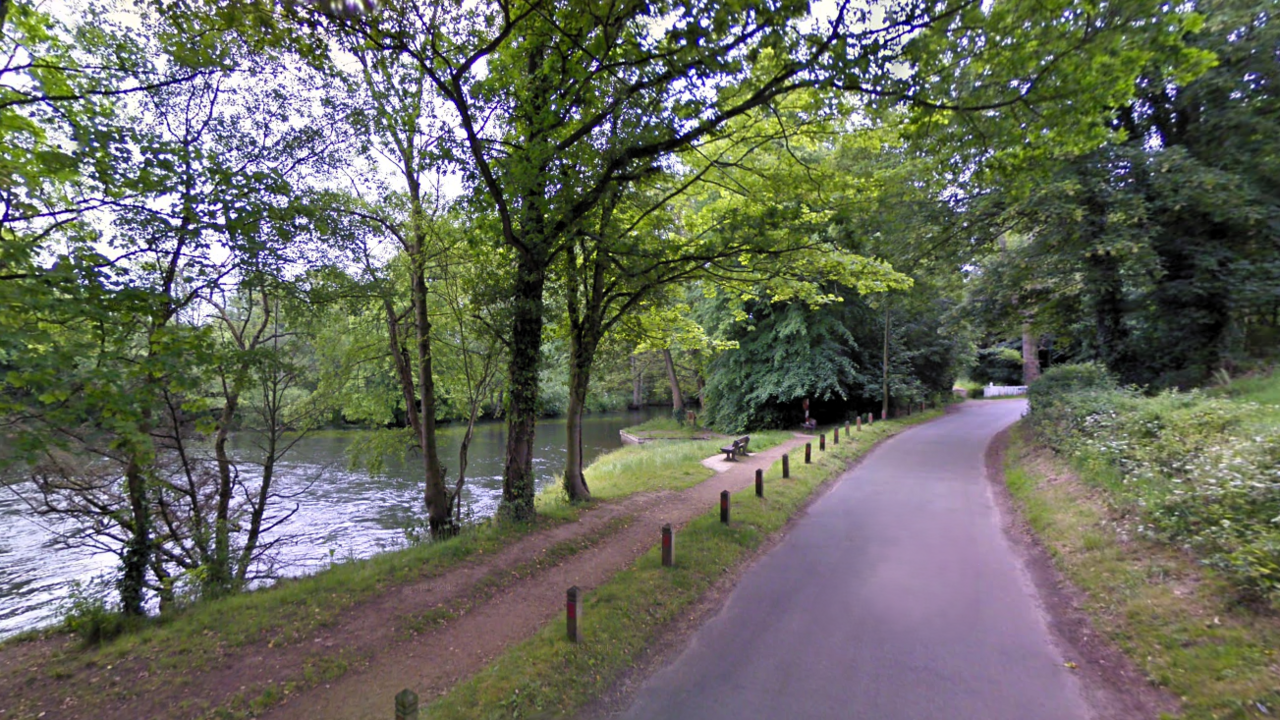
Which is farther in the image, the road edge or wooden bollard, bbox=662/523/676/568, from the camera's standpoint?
wooden bollard, bbox=662/523/676/568

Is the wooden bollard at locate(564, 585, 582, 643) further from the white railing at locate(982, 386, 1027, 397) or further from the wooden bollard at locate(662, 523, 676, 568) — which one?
the white railing at locate(982, 386, 1027, 397)

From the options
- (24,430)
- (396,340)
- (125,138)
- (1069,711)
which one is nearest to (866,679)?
(1069,711)

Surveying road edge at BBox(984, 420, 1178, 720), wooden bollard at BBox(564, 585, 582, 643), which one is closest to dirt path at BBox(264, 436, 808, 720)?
wooden bollard at BBox(564, 585, 582, 643)

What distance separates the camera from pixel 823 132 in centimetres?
817

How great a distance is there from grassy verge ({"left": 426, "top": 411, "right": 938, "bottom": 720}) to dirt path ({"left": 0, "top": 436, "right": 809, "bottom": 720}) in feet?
1.41

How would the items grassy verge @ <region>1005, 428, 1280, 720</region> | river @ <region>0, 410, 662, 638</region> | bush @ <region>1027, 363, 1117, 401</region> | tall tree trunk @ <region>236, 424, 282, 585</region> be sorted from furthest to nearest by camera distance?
bush @ <region>1027, 363, 1117, 401</region>, river @ <region>0, 410, 662, 638</region>, tall tree trunk @ <region>236, 424, 282, 585</region>, grassy verge @ <region>1005, 428, 1280, 720</region>

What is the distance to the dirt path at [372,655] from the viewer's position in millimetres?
4414

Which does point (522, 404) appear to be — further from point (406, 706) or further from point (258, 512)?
point (406, 706)

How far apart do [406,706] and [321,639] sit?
2.76 meters

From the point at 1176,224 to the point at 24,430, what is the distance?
63.7ft

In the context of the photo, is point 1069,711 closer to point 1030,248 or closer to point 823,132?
point 823,132

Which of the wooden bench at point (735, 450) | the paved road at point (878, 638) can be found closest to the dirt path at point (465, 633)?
the paved road at point (878, 638)

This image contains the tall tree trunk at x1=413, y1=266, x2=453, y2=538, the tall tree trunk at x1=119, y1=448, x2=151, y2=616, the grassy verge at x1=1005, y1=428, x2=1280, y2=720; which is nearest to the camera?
the grassy verge at x1=1005, y1=428, x2=1280, y2=720

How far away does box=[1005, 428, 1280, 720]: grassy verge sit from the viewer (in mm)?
3881
